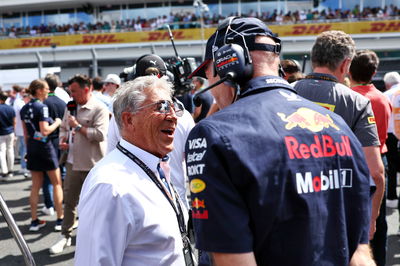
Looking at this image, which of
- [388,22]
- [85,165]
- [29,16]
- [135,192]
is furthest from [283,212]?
[29,16]

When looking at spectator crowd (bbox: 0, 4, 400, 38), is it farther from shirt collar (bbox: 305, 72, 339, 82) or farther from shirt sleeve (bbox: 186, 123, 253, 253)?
shirt sleeve (bbox: 186, 123, 253, 253)

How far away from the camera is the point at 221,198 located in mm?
1064

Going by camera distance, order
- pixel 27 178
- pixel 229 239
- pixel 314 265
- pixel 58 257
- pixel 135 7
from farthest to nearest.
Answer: pixel 135 7
pixel 27 178
pixel 58 257
pixel 314 265
pixel 229 239

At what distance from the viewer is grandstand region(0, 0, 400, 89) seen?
25.5 meters

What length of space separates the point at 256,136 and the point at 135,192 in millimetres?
687

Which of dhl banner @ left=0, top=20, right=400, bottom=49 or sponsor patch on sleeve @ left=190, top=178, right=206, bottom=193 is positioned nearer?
sponsor patch on sleeve @ left=190, top=178, right=206, bottom=193

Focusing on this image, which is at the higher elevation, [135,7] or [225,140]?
[135,7]

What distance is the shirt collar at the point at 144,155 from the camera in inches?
71.7

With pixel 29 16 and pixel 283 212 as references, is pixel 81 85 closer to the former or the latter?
pixel 283 212

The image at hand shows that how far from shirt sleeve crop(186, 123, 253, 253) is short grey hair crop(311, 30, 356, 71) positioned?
63.3 inches

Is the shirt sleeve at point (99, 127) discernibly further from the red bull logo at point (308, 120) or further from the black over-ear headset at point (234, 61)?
the red bull logo at point (308, 120)

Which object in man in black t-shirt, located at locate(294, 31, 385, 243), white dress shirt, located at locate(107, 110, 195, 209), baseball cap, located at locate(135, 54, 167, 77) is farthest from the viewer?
baseball cap, located at locate(135, 54, 167, 77)

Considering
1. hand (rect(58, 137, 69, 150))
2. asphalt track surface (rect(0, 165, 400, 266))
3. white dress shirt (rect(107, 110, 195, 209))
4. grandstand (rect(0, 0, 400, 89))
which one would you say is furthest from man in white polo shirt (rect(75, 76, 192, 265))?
grandstand (rect(0, 0, 400, 89))

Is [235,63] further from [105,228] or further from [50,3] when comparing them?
[50,3]
